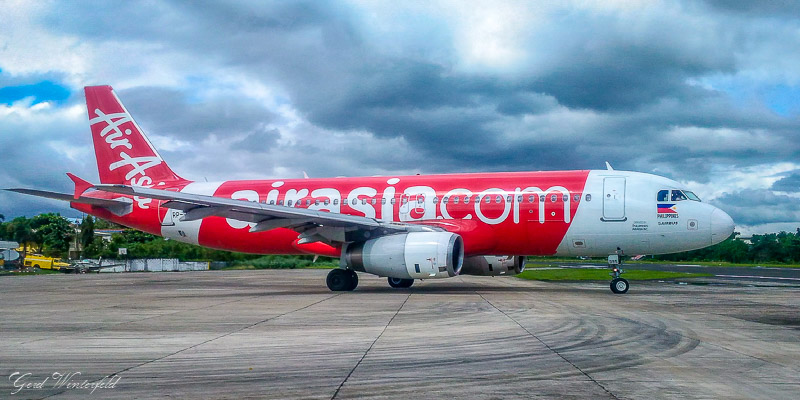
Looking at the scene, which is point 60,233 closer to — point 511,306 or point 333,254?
point 333,254

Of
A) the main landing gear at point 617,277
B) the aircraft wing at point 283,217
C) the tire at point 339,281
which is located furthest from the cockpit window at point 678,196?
the tire at point 339,281

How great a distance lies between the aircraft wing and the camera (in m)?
17.1

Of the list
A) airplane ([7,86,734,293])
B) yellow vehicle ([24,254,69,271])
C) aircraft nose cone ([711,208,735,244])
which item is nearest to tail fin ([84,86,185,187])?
airplane ([7,86,734,293])

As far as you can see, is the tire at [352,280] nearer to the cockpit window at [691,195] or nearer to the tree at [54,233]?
the cockpit window at [691,195]

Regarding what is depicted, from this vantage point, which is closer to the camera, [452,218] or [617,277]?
[617,277]

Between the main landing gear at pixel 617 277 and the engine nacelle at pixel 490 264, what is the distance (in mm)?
3175

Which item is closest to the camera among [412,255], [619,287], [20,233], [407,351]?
[407,351]

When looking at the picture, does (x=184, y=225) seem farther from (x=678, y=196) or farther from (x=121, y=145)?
(x=678, y=196)

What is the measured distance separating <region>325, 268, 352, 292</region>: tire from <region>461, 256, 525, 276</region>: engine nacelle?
3699mm

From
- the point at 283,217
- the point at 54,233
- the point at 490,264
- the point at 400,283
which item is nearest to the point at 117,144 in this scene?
the point at 283,217

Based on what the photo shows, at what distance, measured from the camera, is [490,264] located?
20.3 meters

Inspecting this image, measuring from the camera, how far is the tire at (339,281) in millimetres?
19297

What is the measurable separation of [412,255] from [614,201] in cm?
606

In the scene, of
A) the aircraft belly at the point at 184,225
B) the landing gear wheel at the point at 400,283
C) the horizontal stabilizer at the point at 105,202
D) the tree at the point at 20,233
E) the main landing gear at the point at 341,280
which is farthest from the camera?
the tree at the point at 20,233
